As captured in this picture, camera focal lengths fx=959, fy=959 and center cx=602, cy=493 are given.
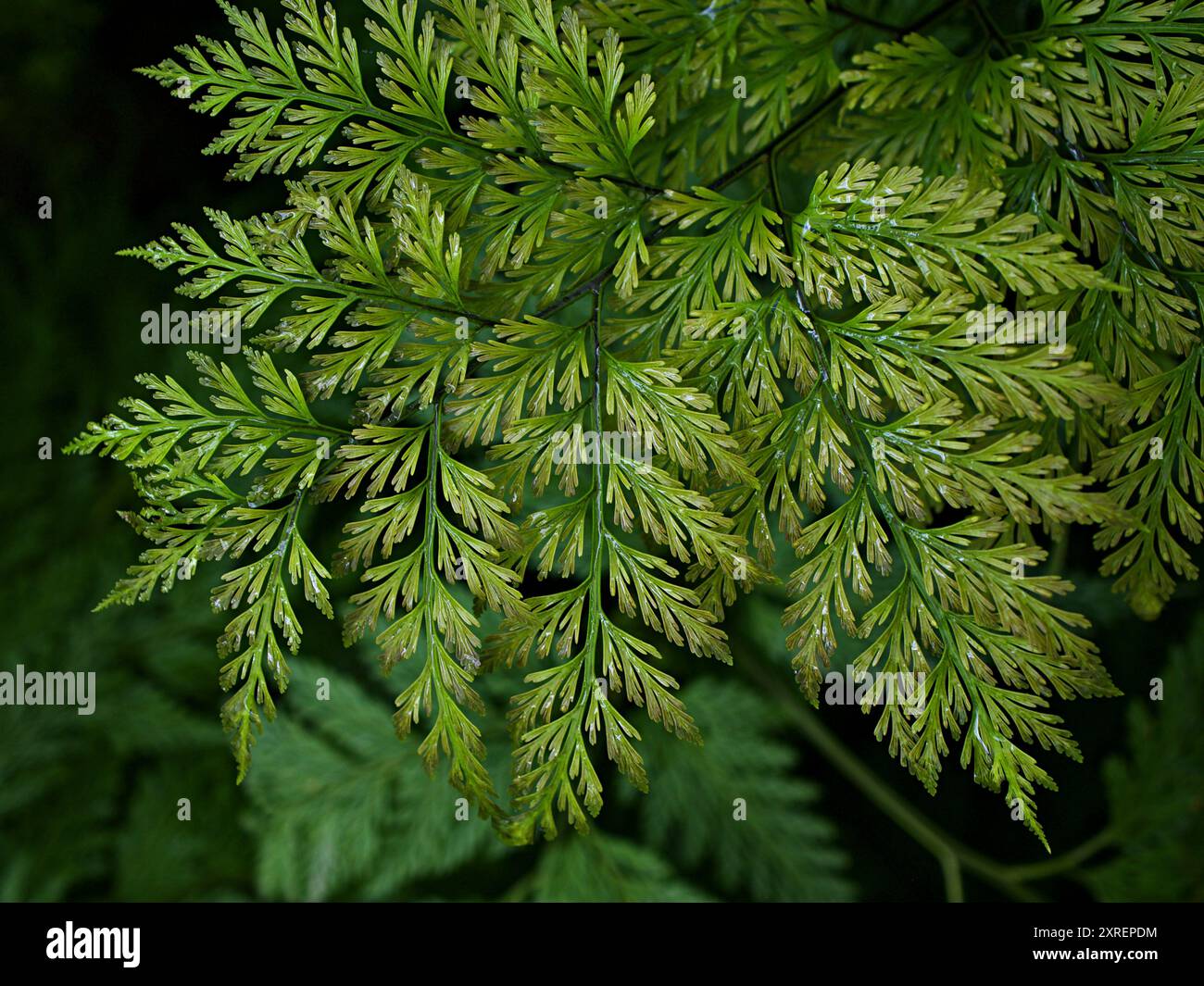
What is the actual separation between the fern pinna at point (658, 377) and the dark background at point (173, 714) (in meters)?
0.80

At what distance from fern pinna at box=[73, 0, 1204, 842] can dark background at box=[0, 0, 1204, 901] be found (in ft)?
2.63

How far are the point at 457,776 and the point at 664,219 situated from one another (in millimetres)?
599

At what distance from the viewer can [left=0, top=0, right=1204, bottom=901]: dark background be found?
5.57 feet

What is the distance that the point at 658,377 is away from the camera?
0.91 metres

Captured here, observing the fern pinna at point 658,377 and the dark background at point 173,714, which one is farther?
the dark background at point 173,714

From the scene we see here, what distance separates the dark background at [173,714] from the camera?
1696mm

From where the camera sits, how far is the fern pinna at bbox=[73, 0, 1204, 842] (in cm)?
90

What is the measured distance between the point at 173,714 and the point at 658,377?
1.39 m

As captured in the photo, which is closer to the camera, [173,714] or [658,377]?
[658,377]

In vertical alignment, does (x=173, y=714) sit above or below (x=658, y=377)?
below

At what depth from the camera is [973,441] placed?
1.04 m

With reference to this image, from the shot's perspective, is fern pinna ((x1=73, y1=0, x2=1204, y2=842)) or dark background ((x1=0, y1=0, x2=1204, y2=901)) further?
dark background ((x1=0, y1=0, x2=1204, y2=901))
